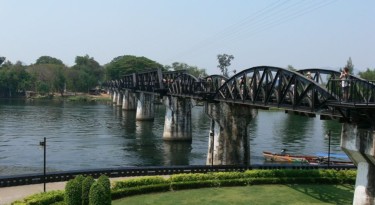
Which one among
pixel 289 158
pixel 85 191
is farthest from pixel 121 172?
pixel 289 158

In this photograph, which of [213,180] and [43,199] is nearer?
[43,199]

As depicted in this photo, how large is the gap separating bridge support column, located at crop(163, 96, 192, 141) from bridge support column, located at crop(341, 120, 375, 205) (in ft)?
183

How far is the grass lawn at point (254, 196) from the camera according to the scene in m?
33.9

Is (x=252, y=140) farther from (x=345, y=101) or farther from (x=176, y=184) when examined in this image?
(x=345, y=101)

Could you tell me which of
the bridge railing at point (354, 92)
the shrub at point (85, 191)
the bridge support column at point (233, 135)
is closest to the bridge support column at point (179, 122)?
the bridge support column at point (233, 135)

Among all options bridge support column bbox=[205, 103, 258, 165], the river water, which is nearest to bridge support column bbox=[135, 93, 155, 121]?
the river water

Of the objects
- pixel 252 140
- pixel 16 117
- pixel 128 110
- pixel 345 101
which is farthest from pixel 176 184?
pixel 128 110

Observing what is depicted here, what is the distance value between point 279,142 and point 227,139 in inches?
1443

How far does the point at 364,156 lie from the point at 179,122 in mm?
57369

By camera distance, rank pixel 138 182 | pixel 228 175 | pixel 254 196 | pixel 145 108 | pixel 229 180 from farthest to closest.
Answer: pixel 145 108 < pixel 228 175 < pixel 229 180 < pixel 138 182 < pixel 254 196

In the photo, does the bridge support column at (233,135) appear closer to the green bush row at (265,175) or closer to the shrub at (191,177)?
the green bush row at (265,175)

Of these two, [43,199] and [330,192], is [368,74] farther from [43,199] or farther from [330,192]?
[43,199]

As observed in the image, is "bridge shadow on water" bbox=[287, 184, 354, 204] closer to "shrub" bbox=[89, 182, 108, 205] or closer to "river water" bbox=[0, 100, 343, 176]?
"shrub" bbox=[89, 182, 108, 205]

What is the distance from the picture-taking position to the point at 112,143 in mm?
80375
